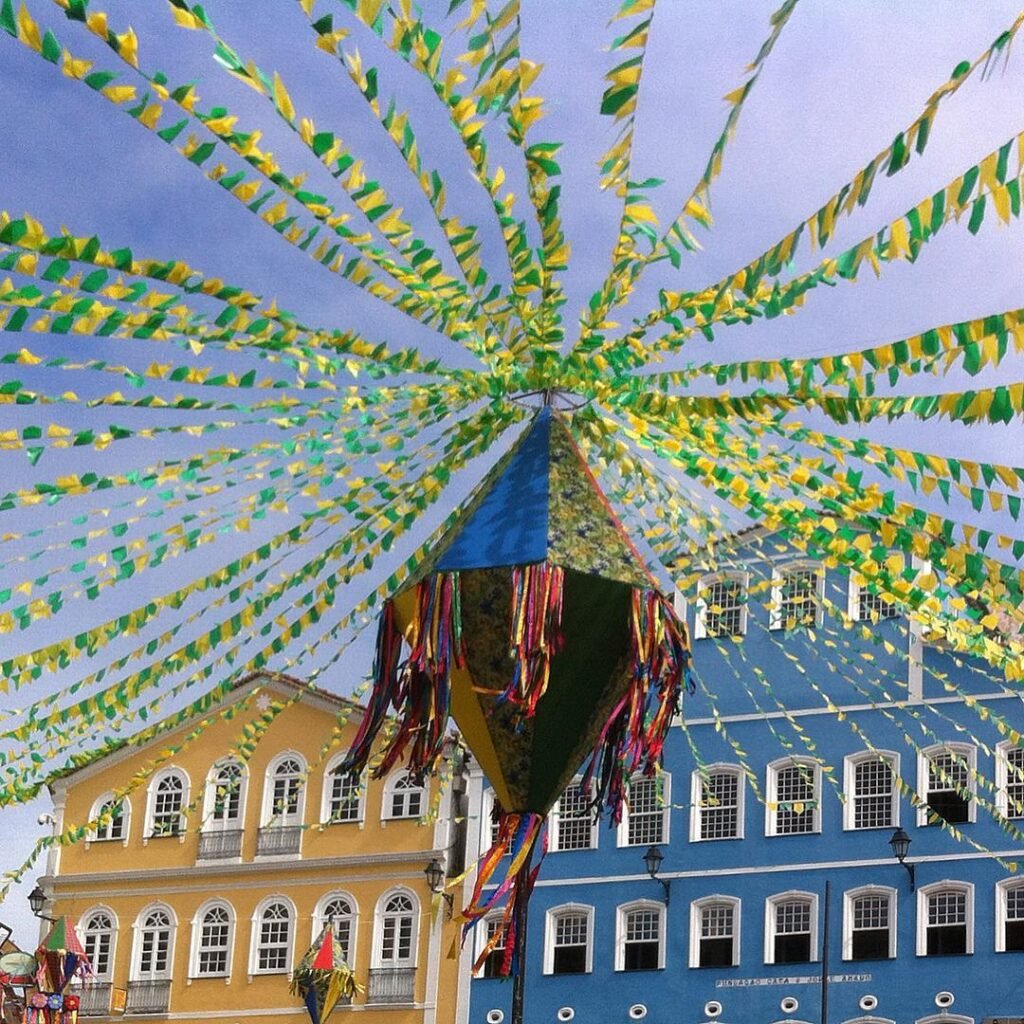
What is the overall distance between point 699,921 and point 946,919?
335 centimetres

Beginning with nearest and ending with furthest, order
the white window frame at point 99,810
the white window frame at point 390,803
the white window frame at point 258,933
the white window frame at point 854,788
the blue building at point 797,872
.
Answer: the blue building at point 797,872 → the white window frame at point 854,788 → the white window frame at point 390,803 → the white window frame at point 258,933 → the white window frame at point 99,810

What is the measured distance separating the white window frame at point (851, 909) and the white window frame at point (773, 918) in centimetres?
39

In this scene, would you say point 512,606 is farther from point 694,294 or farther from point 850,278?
point 850,278

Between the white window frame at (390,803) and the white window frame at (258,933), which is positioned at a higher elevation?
the white window frame at (390,803)

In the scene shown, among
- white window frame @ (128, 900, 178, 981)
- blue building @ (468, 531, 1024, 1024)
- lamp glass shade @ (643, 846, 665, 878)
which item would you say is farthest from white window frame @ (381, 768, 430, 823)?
white window frame @ (128, 900, 178, 981)

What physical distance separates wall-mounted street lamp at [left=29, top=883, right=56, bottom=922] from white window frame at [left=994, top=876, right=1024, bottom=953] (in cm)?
1369

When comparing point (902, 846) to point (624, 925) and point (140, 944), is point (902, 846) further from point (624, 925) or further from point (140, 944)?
point (140, 944)

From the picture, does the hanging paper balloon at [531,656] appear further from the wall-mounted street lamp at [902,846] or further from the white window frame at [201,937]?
the white window frame at [201,937]

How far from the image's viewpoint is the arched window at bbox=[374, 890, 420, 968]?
27.0 meters

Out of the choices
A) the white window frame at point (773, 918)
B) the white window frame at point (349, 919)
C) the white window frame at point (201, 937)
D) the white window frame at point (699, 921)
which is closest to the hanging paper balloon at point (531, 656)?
the white window frame at point (773, 918)

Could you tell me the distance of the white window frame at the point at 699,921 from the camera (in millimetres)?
25062

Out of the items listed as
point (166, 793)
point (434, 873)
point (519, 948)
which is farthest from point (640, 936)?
point (519, 948)

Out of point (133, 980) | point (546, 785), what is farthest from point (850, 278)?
point (133, 980)

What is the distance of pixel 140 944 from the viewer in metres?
28.8
